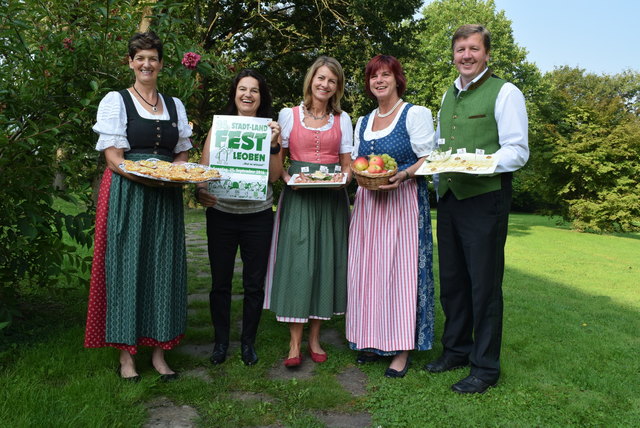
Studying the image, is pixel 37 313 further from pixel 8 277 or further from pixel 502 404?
pixel 502 404

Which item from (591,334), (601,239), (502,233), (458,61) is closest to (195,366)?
(502,233)

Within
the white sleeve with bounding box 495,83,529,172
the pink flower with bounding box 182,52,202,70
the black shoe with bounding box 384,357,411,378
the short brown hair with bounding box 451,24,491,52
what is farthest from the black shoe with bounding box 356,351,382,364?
the pink flower with bounding box 182,52,202,70

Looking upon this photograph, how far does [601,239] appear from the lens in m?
16.1

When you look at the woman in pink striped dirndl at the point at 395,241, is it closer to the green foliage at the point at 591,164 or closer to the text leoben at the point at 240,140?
the text leoben at the point at 240,140

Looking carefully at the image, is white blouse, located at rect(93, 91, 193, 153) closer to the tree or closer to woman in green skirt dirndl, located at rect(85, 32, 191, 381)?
woman in green skirt dirndl, located at rect(85, 32, 191, 381)

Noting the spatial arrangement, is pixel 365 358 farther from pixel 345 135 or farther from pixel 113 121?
pixel 113 121

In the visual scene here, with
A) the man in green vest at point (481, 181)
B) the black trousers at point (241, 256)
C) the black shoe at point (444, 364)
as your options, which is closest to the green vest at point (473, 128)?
the man in green vest at point (481, 181)

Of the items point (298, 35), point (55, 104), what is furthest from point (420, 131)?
point (298, 35)

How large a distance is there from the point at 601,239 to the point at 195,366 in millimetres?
16212

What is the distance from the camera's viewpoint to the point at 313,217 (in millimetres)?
3293

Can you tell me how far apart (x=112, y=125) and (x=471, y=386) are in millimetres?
2522

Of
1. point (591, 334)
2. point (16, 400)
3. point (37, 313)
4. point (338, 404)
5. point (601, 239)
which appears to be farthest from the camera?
point (601, 239)

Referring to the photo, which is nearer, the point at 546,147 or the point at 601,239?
the point at 601,239

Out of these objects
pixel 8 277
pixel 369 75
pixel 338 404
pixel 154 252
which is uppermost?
pixel 369 75
